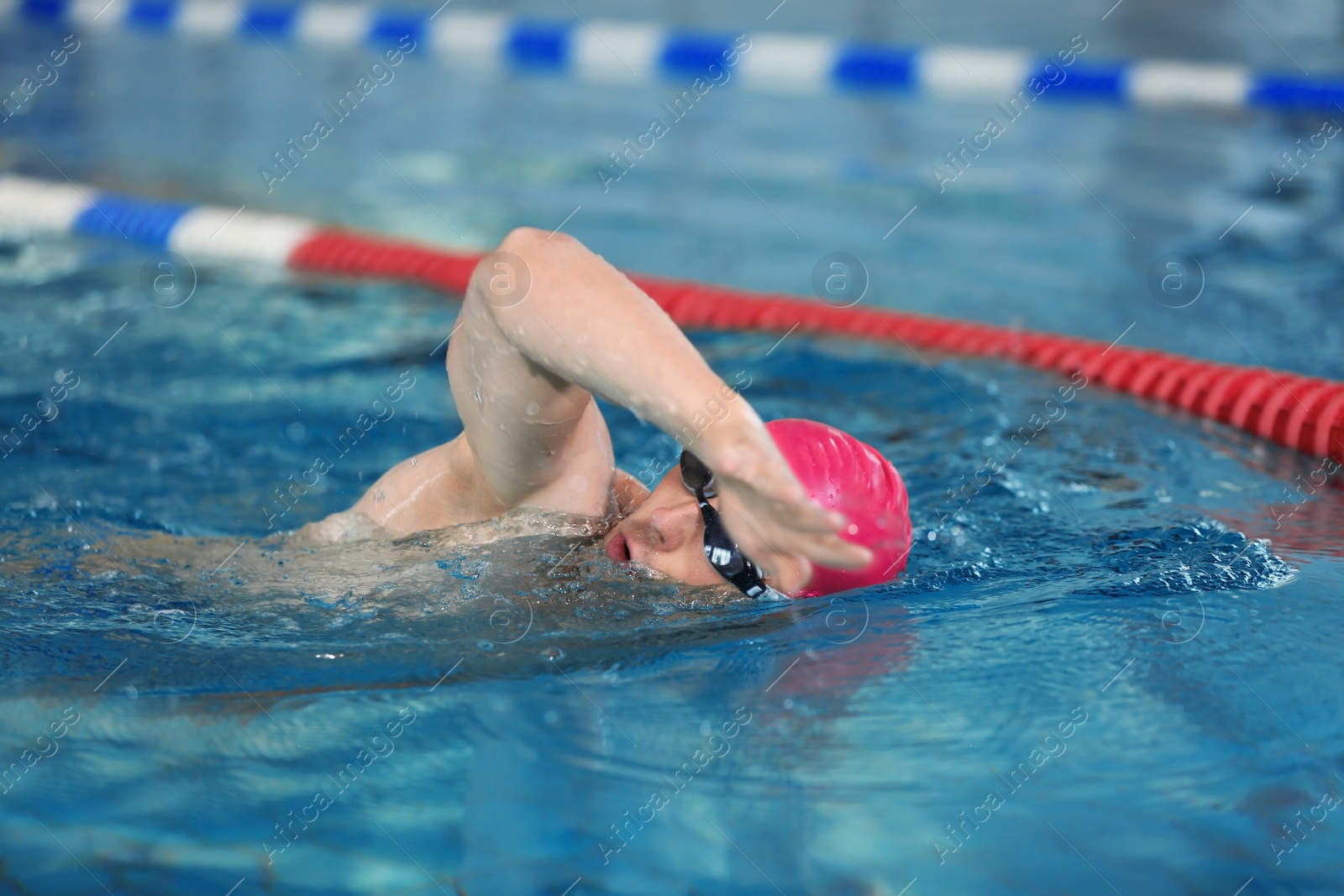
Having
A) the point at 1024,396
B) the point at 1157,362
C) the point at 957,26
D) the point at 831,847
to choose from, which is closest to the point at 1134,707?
the point at 831,847

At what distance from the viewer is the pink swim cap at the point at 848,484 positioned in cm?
194

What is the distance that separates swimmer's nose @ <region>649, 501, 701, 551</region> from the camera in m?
2.06

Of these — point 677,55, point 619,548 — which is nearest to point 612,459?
point 619,548

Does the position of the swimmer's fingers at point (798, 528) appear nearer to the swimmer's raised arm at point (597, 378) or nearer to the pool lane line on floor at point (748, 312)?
the swimmer's raised arm at point (597, 378)

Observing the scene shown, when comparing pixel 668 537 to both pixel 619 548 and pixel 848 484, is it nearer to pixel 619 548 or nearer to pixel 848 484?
pixel 619 548

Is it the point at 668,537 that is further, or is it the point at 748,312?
the point at 748,312

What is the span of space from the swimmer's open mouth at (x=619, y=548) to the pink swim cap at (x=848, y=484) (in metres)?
0.32

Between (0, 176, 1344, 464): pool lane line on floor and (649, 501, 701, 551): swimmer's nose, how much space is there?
1945 mm

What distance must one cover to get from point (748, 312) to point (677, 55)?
538 cm

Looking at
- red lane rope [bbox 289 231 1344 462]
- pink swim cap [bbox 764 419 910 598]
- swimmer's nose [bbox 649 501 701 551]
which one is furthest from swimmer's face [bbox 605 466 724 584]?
red lane rope [bbox 289 231 1344 462]

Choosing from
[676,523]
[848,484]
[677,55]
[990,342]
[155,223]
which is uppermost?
[848,484]

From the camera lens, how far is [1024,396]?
145 inches

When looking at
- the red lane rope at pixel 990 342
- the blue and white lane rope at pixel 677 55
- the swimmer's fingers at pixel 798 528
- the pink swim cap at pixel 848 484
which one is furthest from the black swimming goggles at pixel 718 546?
the blue and white lane rope at pixel 677 55

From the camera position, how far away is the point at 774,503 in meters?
1.33
